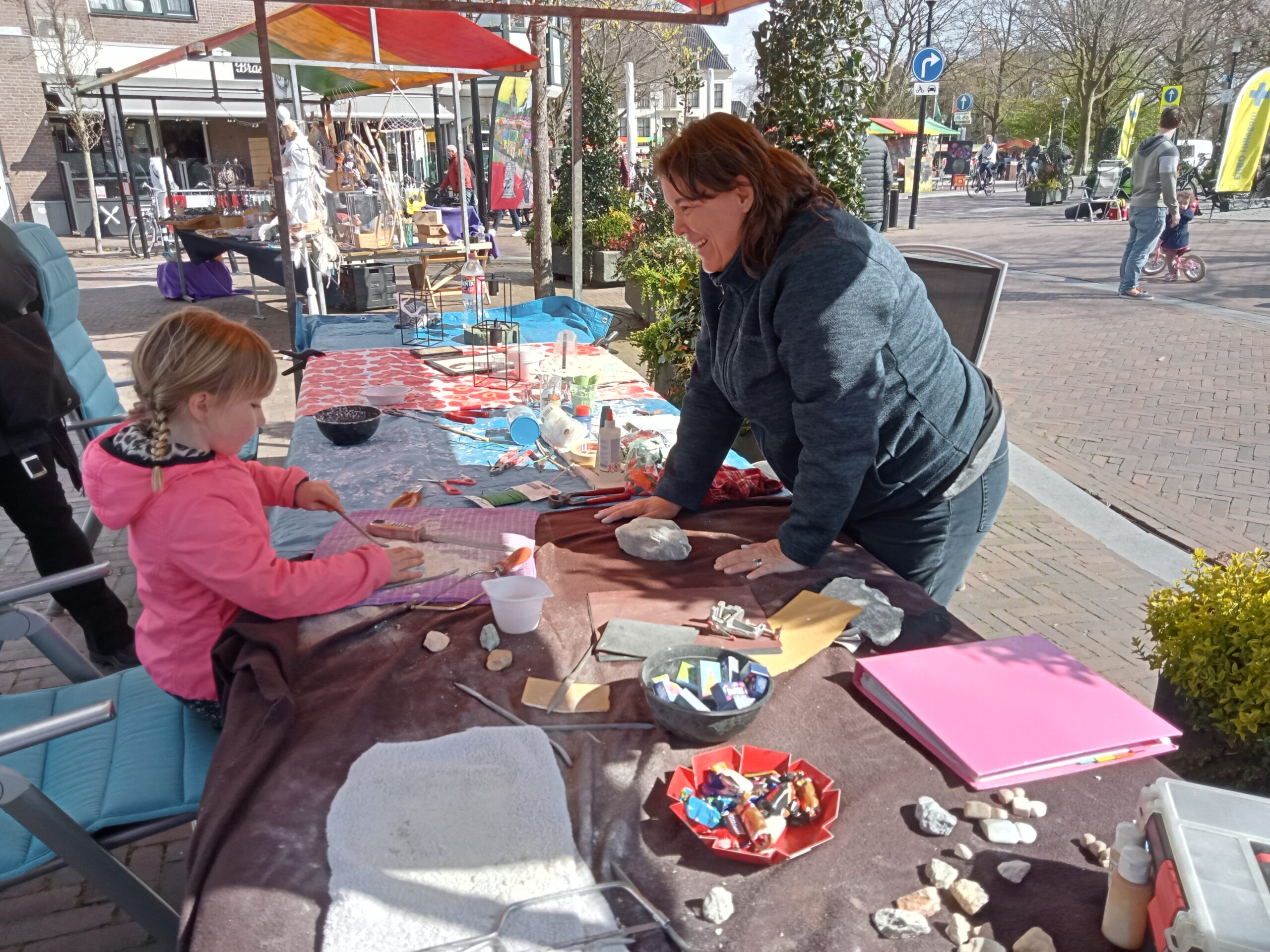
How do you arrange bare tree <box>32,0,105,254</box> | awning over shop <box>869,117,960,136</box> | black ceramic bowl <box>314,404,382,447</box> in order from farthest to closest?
awning over shop <box>869,117,960,136</box>
bare tree <box>32,0,105,254</box>
black ceramic bowl <box>314,404,382,447</box>

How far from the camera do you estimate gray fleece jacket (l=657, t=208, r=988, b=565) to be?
5.65 feet

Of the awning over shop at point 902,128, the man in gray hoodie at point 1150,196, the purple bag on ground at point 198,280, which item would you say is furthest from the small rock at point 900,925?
the awning over shop at point 902,128

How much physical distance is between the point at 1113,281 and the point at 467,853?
12.3 m

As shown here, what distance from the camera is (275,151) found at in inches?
197

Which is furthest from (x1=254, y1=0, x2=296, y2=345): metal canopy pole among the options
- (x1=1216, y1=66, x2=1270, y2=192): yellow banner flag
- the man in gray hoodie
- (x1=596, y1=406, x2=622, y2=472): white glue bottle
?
(x1=1216, y1=66, x2=1270, y2=192): yellow banner flag

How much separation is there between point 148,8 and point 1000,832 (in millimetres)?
26135

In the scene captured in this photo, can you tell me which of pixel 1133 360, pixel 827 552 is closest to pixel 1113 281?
pixel 1133 360

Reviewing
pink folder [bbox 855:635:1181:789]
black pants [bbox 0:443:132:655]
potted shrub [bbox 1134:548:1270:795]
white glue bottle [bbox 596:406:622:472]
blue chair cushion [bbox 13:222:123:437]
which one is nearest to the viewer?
pink folder [bbox 855:635:1181:789]

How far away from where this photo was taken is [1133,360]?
23.8ft

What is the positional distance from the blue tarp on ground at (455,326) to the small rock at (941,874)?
12.1 feet

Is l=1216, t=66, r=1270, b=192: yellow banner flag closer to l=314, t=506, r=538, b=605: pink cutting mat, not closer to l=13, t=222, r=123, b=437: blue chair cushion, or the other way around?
l=314, t=506, r=538, b=605: pink cutting mat

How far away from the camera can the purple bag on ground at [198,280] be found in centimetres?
1079

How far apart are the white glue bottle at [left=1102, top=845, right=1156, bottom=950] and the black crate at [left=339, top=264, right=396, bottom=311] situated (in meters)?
8.25

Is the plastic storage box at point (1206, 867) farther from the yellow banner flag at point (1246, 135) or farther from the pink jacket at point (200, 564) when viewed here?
the yellow banner flag at point (1246, 135)
